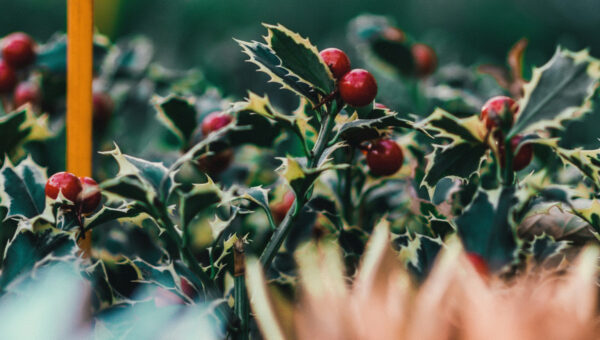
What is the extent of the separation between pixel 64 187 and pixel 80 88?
0.12 meters

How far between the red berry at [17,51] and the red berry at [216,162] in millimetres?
395

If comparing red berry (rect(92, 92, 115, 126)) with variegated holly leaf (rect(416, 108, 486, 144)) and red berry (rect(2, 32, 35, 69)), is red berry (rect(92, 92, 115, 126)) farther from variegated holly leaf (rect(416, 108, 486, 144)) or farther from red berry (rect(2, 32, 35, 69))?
variegated holly leaf (rect(416, 108, 486, 144))

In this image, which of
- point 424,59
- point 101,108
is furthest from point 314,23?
point 101,108

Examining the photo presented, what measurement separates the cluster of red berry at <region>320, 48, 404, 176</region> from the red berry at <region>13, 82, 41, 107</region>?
583 mm

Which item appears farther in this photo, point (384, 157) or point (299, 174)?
point (384, 157)

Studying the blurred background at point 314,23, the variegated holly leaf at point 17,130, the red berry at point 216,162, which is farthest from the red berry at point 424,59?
the variegated holly leaf at point 17,130

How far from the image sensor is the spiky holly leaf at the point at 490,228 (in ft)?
1.42

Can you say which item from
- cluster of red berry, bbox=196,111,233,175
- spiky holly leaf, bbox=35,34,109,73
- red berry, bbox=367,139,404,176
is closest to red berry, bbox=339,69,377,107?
red berry, bbox=367,139,404,176

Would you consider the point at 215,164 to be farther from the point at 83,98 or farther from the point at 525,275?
the point at 525,275

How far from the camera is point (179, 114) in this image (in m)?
0.71

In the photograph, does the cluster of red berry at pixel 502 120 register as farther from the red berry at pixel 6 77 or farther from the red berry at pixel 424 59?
the red berry at pixel 6 77

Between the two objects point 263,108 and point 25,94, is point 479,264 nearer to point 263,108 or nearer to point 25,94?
→ point 263,108

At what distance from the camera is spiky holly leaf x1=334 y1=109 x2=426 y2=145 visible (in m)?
0.46

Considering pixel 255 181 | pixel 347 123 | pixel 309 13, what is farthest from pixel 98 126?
pixel 309 13
